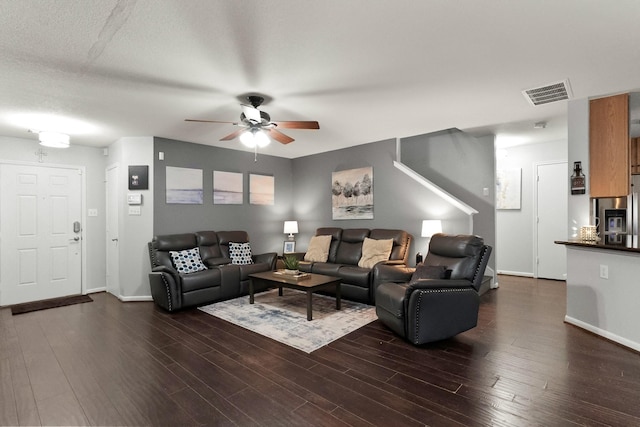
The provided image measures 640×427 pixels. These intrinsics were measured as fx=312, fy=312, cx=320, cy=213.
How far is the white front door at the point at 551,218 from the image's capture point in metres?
5.65

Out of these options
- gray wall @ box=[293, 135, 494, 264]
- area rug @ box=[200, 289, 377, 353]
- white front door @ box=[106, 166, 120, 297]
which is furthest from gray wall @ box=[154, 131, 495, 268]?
area rug @ box=[200, 289, 377, 353]

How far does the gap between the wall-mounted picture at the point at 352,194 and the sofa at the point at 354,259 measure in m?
0.42

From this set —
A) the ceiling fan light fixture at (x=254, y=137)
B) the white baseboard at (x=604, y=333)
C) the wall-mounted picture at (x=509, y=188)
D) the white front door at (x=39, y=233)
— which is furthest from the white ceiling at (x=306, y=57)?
the white baseboard at (x=604, y=333)

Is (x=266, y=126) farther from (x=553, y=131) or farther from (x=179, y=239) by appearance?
(x=553, y=131)

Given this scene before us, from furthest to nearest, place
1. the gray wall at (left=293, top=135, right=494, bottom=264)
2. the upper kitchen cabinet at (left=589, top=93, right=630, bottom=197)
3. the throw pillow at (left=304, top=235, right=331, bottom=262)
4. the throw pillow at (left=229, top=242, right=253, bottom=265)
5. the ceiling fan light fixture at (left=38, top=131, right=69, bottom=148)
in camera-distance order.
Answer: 1. the throw pillow at (left=304, top=235, right=331, bottom=262)
2. the throw pillow at (left=229, top=242, right=253, bottom=265)
3. the gray wall at (left=293, top=135, right=494, bottom=264)
4. the ceiling fan light fixture at (left=38, top=131, right=69, bottom=148)
5. the upper kitchen cabinet at (left=589, top=93, right=630, bottom=197)

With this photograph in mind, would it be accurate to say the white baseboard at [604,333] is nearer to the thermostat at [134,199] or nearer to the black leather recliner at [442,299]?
the black leather recliner at [442,299]

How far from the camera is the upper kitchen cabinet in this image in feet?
10.9

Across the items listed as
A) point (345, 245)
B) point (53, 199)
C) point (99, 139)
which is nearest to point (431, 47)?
point (345, 245)

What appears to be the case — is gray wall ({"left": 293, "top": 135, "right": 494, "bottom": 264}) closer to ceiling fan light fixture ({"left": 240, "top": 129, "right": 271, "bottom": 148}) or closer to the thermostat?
ceiling fan light fixture ({"left": 240, "top": 129, "right": 271, "bottom": 148})

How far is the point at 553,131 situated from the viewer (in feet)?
16.3

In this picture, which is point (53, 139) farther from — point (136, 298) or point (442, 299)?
point (442, 299)

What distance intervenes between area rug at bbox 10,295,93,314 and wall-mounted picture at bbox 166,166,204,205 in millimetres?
2037

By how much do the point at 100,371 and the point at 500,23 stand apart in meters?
3.98

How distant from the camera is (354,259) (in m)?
5.12
